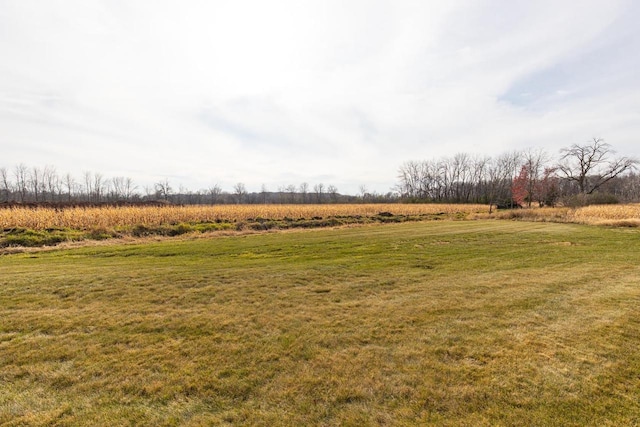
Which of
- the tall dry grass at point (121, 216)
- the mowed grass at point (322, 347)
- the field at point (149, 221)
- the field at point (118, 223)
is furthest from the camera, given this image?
the tall dry grass at point (121, 216)

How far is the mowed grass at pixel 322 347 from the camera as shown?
8.46 ft

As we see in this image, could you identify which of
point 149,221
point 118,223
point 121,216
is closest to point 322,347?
point 118,223

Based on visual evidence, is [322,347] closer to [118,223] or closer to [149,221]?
[118,223]

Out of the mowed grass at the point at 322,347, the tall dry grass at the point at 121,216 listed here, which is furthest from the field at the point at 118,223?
the mowed grass at the point at 322,347

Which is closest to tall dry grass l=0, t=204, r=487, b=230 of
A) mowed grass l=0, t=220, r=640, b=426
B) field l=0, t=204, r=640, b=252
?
field l=0, t=204, r=640, b=252

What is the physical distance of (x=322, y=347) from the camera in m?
3.64

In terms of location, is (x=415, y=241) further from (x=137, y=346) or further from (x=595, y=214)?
(x=595, y=214)

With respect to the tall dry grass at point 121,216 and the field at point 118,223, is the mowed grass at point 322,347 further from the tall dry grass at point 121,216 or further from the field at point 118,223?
the tall dry grass at point 121,216

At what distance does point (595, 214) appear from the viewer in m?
22.9

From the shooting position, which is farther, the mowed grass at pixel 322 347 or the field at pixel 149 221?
the field at pixel 149 221

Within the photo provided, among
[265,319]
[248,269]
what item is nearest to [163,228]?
[248,269]

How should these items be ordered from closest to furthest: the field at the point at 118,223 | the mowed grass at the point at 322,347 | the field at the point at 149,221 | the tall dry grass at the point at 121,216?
the mowed grass at the point at 322,347, the field at the point at 118,223, the field at the point at 149,221, the tall dry grass at the point at 121,216

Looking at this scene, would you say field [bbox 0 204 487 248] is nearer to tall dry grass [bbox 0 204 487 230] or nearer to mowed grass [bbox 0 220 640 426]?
tall dry grass [bbox 0 204 487 230]

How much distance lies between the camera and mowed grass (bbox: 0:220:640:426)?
258 cm
